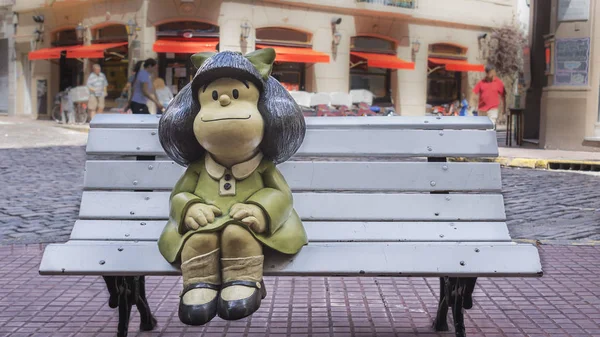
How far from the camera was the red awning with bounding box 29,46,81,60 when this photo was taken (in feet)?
88.2

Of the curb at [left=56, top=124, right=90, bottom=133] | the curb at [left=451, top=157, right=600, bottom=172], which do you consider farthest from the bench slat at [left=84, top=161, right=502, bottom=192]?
the curb at [left=56, top=124, right=90, bottom=133]

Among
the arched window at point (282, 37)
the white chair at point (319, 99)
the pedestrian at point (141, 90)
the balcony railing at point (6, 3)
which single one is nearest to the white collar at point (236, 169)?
the pedestrian at point (141, 90)

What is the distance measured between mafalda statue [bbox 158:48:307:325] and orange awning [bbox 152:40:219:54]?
20.9m

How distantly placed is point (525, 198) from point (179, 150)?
6.46 m

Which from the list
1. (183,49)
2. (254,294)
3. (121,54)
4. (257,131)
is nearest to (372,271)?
(254,294)

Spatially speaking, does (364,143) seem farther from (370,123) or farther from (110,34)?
(110,34)

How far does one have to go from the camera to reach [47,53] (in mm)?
27328

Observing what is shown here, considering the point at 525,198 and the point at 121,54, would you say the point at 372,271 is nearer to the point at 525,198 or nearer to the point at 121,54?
the point at 525,198

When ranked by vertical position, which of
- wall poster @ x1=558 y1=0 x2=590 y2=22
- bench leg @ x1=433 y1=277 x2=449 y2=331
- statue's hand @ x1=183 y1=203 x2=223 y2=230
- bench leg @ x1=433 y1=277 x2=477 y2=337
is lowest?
bench leg @ x1=433 y1=277 x2=449 y2=331

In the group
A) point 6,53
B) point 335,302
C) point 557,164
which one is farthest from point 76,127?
point 335,302

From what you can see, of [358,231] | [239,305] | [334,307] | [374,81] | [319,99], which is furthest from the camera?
[374,81]

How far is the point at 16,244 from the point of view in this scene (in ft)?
19.6

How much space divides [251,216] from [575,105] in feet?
46.5

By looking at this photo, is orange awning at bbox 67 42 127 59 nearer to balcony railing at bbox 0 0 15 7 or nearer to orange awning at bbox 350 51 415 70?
balcony railing at bbox 0 0 15 7
